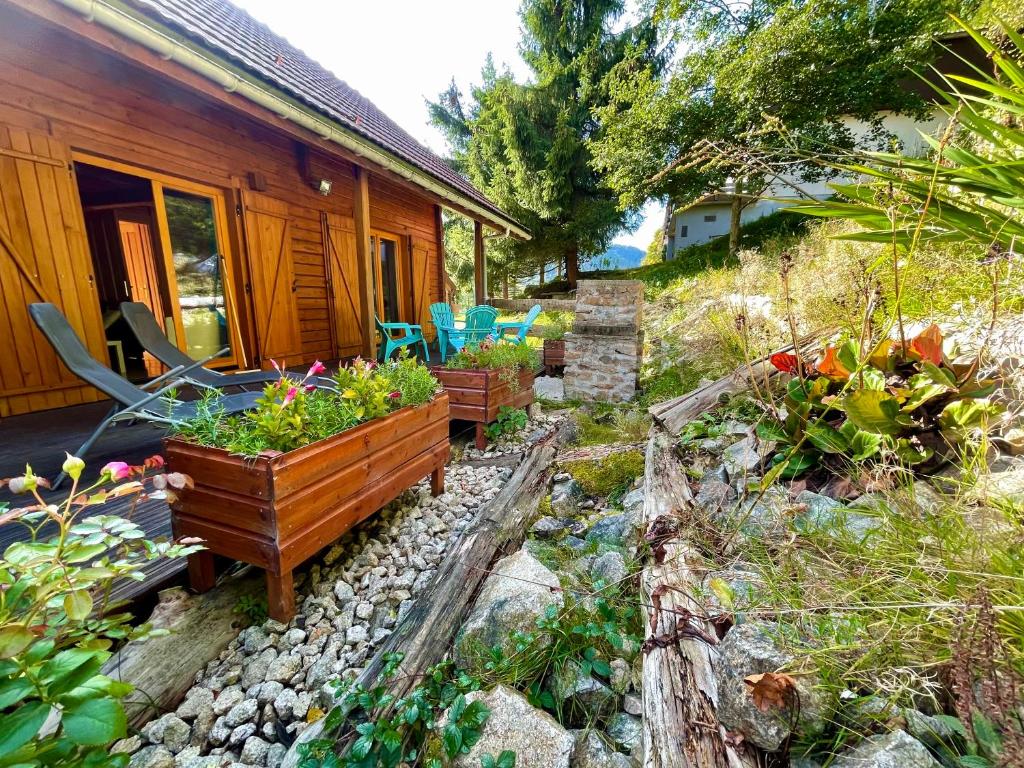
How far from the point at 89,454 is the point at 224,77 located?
2442 millimetres

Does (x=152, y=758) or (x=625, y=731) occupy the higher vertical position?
(x=625, y=731)

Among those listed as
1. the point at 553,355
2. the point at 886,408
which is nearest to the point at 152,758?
the point at 886,408

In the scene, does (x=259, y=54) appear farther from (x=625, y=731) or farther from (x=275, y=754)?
(x=625, y=731)

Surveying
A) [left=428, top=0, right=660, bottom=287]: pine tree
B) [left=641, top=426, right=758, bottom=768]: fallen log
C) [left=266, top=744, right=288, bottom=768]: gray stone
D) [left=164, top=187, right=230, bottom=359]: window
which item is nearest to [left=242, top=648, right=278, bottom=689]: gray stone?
[left=266, top=744, right=288, bottom=768]: gray stone

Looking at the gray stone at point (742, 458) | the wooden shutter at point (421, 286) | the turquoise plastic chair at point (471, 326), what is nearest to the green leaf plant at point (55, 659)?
the gray stone at point (742, 458)

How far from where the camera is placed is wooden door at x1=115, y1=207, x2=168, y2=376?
537cm

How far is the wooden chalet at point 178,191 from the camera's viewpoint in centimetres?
276

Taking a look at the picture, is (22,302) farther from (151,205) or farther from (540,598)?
(540,598)

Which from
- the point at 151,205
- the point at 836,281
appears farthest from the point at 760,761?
the point at 151,205

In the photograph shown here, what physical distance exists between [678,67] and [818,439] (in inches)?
557

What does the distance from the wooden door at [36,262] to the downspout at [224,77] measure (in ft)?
4.68

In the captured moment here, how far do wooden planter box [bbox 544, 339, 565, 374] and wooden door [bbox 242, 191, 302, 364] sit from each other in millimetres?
3270

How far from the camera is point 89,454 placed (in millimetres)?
2346

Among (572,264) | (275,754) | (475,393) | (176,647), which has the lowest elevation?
(275,754)
